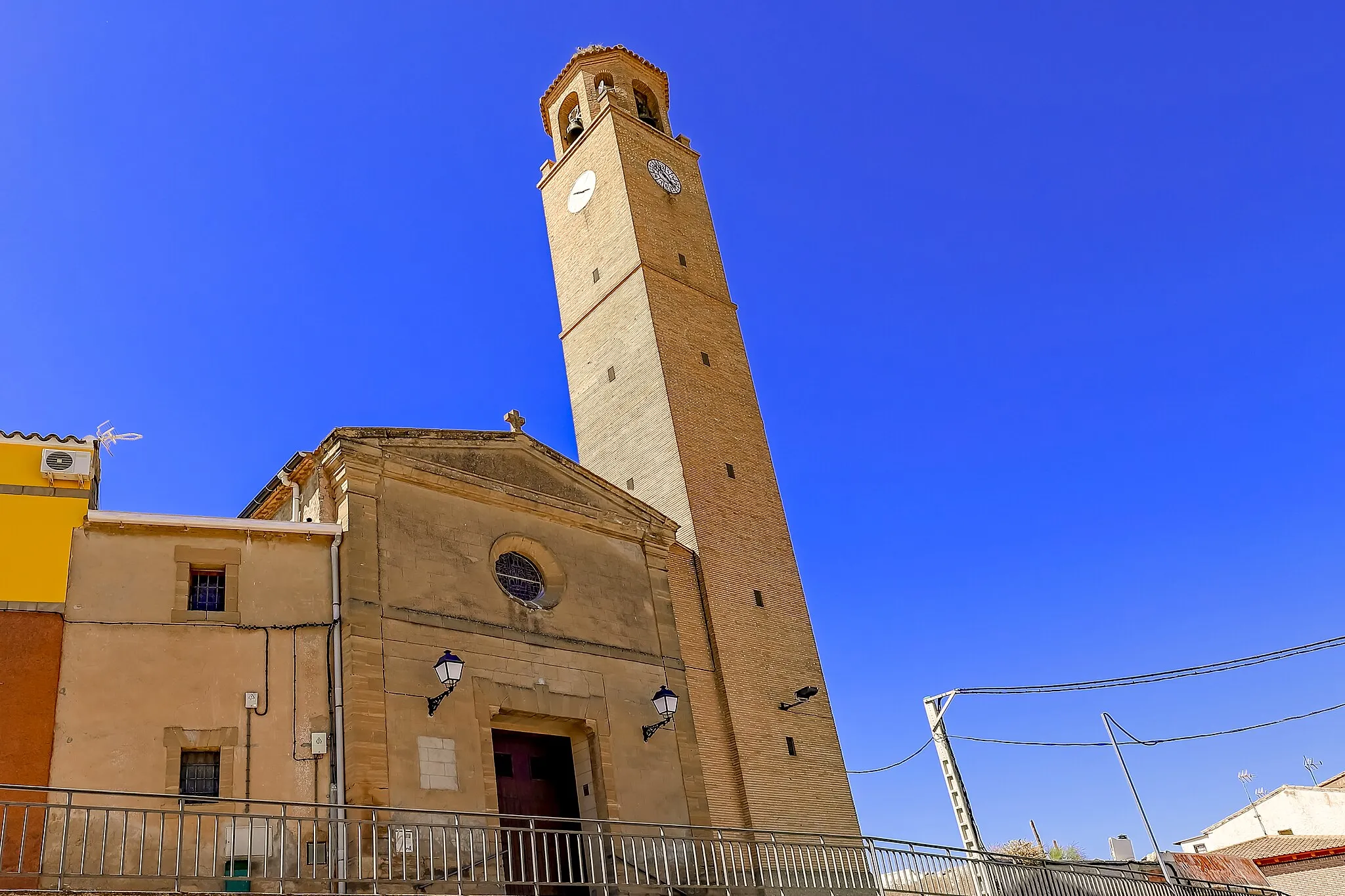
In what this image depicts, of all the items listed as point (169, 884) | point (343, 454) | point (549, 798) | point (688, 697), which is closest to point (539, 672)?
point (549, 798)

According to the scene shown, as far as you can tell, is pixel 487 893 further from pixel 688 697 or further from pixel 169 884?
pixel 688 697

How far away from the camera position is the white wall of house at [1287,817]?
117 ft

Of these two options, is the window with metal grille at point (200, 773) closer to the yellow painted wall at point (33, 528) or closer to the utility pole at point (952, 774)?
the yellow painted wall at point (33, 528)

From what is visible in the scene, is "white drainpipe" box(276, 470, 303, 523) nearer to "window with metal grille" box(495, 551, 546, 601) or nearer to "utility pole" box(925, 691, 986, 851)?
"window with metal grille" box(495, 551, 546, 601)

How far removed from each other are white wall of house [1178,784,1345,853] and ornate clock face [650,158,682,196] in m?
26.9

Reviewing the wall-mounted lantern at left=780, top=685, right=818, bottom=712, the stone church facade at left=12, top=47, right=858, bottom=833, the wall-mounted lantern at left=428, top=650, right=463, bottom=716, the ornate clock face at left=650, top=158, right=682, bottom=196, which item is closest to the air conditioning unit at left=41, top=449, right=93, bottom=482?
the stone church facade at left=12, top=47, right=858, bottom=833

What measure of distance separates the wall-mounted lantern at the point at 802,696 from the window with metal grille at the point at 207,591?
9.31 meters

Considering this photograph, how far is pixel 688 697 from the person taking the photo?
1689 cm

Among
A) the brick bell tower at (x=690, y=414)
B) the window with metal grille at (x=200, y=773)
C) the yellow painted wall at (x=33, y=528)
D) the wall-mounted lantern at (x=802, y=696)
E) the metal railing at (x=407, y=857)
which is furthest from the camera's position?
the wall-mounted lantern at (x=802, y=696)

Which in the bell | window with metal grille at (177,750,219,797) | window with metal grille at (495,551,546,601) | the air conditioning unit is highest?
the bell

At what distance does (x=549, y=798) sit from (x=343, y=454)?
5.51 m

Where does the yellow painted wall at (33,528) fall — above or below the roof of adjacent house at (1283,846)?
above

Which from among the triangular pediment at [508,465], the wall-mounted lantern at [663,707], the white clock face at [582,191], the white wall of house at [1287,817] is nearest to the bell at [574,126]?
the white clock face at [582,191]

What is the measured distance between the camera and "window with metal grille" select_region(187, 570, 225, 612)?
13.0 metres
